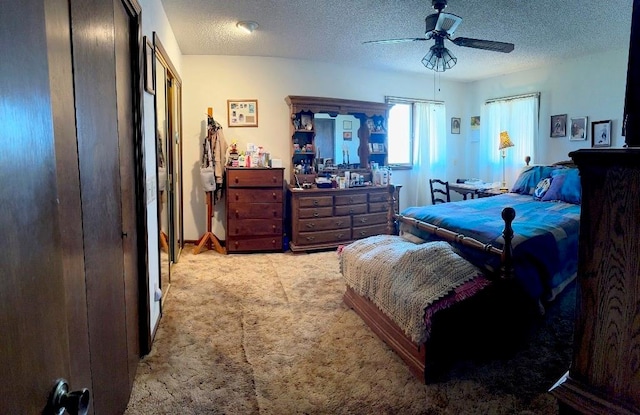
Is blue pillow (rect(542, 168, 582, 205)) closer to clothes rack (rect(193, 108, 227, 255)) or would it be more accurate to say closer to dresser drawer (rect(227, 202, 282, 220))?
dresser drawer (rect(227, 202, 282, 220))

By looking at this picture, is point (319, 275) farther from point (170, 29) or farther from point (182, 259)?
point (170, 29)

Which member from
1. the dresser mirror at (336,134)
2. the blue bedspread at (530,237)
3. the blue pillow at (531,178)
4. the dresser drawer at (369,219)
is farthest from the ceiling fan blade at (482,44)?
the dresser drawer at (369,219)

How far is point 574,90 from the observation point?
4910mm

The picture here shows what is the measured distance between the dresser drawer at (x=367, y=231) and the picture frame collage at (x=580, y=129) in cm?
273

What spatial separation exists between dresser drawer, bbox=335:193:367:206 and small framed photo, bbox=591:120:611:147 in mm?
2966

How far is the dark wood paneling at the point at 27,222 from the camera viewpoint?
0.46 meters

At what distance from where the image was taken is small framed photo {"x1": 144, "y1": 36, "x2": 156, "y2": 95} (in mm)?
2397

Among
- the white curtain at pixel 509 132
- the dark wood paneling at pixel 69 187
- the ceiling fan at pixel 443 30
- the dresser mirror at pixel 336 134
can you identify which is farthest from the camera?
the white curtain at pixel 509 132

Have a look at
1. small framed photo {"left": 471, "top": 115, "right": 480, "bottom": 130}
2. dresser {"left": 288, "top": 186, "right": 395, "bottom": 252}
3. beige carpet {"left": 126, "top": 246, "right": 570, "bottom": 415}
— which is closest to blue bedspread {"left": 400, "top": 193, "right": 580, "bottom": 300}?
beige carpet {"left": 126, "top": 246, "right": 570, "bottom": 415}

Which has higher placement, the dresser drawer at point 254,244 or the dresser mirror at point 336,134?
the dresser mirror at point 336,134

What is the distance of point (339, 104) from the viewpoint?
5145 millimetres

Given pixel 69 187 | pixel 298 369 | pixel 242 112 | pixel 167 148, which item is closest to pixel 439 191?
pixel 242 112

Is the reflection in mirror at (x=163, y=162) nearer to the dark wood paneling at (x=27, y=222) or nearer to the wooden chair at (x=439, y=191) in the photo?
the dark wood paneling at (x=27, y=222)

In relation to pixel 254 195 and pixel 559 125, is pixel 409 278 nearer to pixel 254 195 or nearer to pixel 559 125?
pixel 254 195
